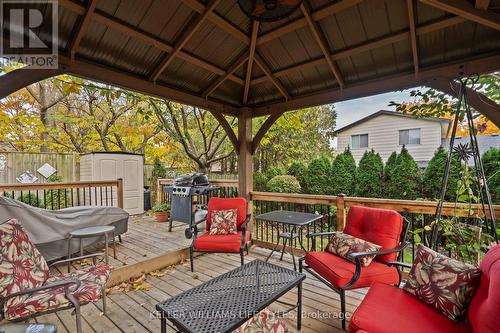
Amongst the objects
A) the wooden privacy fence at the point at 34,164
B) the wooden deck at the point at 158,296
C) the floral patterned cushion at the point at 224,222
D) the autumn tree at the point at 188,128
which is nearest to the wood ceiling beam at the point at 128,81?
the floral patterned cushion at the point at 224,222

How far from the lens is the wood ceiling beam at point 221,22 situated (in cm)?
248

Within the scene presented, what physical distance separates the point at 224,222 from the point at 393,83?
2940mm

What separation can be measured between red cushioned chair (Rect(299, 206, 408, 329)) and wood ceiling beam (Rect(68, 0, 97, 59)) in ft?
10.8

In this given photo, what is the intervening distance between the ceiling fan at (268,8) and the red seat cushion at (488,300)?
2113 mm

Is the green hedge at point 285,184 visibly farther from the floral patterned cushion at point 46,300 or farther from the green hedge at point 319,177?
the floral patterned cushion at point 46,300

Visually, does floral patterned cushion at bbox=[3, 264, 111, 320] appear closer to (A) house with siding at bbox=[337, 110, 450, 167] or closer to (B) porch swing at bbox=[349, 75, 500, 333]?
(B) porch swing at bbox=[349, 75, 500, 333]

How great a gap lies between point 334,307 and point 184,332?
1755 mm

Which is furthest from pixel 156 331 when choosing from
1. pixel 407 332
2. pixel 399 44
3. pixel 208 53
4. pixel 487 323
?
pixel 399 44

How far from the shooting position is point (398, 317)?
1.59m

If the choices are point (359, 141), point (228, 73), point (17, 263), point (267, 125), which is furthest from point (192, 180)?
point (359, 141)

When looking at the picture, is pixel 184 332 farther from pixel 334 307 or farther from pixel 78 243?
pixel 78 243

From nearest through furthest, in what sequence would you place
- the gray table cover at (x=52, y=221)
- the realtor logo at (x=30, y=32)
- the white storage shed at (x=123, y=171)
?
the realtor logo at (x=30, y=32) < the gray table cover at (x=52, y=221) < the white storage shed at (x=123, y=171)

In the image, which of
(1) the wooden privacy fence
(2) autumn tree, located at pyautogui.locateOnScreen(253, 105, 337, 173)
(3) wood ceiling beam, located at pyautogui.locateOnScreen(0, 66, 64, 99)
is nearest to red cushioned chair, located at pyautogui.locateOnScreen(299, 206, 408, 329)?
(3) wood ceiling beam, located at pyautogui.locateOnScreen(0, 66, 64, 99)

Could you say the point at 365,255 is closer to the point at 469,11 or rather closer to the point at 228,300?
the point at 228,300
